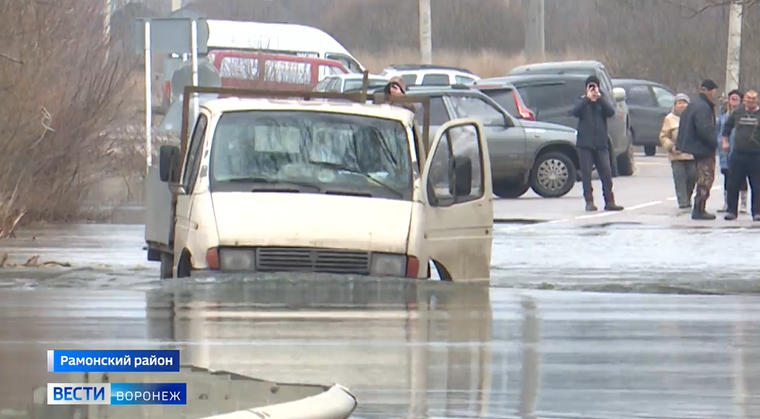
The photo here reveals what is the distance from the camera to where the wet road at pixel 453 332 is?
7664mm

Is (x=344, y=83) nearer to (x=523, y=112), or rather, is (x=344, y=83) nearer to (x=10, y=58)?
(x=523, y=112)

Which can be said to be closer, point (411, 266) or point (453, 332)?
point (453, 332)

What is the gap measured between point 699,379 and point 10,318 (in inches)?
181

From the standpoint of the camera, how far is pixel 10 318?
1045 centimetres

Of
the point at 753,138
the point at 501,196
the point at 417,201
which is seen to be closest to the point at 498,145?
the point at 501,196

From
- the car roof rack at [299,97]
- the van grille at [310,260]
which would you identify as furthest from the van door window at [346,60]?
the van grille at [310,260]

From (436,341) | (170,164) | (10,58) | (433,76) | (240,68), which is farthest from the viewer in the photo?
(433,76)

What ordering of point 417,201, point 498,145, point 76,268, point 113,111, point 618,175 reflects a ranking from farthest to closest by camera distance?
point 618,175, point 498,145, point 113,111, point 76,268, point 417,201

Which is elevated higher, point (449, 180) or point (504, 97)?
point (504, 97)

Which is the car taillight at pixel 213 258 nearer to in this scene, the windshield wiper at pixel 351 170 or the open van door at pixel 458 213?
the windshield wiper at pixel 351 170

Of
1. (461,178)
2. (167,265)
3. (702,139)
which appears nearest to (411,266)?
(461,178)

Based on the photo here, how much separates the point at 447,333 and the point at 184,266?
7.91ft

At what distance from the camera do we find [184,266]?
11383 mm

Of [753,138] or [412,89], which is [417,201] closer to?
[753,138]
